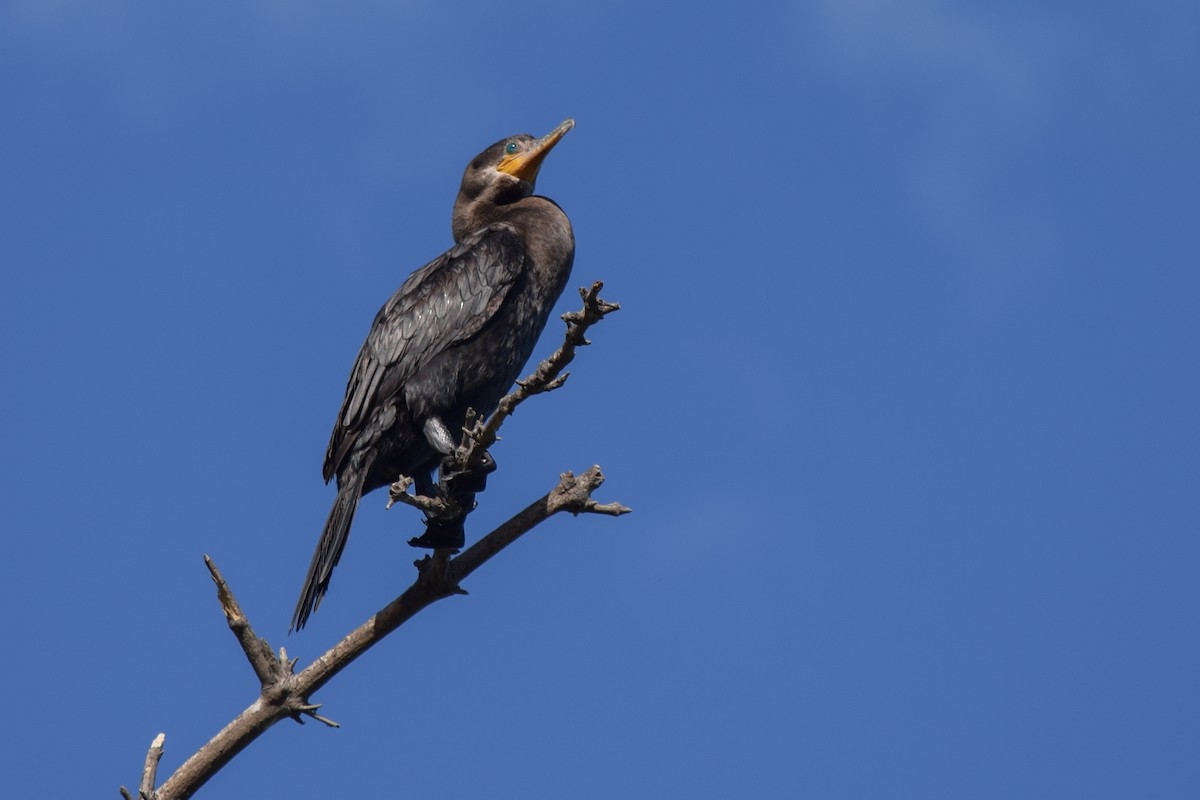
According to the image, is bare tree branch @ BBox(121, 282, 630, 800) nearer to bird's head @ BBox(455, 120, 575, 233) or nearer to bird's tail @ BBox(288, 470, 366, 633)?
bird's tail @ BBox(288, 470, 366, 633)

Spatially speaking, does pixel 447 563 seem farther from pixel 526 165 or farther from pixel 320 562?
pixel 526 165

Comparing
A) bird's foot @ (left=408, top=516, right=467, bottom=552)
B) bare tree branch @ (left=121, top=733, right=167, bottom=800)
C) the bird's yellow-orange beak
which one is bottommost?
bare tree branch @ (left=121, top=733, right=167, bottom=800)

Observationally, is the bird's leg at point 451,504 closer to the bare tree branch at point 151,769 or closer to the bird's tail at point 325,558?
the bird's tail at point 325,558

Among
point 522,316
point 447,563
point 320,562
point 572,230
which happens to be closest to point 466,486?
point 447,563

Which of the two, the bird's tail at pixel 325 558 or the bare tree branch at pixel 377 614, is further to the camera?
the bird's tail at pixel 325 558

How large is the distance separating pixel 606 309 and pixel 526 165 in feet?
9.69

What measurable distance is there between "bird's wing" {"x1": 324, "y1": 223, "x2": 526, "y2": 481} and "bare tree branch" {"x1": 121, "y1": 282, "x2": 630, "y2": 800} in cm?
91

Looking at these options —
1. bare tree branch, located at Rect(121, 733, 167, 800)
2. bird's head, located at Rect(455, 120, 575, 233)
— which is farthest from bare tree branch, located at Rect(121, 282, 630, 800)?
bird's head, located at Rect(455, 120, 575, 233)

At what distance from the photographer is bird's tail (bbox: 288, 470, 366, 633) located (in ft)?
19.2

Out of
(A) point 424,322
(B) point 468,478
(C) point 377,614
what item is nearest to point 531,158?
(A) point 424,322

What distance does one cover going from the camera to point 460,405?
641 centimetres

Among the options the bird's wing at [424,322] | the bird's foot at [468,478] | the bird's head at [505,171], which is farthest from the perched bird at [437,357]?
the bird's head at [505,171]

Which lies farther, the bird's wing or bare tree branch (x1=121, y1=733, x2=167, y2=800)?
the bird's wing

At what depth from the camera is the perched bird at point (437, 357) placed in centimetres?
631
